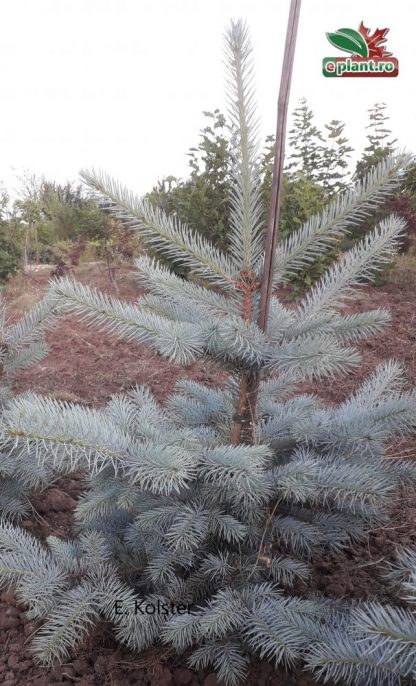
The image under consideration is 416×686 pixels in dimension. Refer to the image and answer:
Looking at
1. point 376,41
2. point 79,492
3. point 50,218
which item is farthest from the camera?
point 50,218

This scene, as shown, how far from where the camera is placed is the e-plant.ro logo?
95.8 inches

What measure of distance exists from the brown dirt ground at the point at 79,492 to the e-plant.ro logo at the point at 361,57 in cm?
172

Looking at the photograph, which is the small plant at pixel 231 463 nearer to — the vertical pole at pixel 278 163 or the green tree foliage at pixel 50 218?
the vertical pole at pixel 278 163

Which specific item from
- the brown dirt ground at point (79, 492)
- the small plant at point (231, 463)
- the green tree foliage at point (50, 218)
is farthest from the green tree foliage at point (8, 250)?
the small plant at point (231, 463)

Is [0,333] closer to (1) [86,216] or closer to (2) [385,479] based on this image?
(2) [385,479]

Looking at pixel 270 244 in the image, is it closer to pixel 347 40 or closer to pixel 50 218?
pixel 347 40

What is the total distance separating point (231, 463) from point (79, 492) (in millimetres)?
1455

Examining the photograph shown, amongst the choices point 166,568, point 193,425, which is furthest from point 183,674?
point 193,425

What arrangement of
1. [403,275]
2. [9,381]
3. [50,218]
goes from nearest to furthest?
1. [9,381]
2. [403,275]
3. [50,218]

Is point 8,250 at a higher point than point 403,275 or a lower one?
higher

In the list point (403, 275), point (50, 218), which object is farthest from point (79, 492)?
point (50, 218)

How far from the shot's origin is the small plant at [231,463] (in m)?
1.15

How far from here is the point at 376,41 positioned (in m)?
2.53

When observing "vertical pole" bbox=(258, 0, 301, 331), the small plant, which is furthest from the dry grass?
"vertical pole" bbox=(258, 0, 301, 331)
